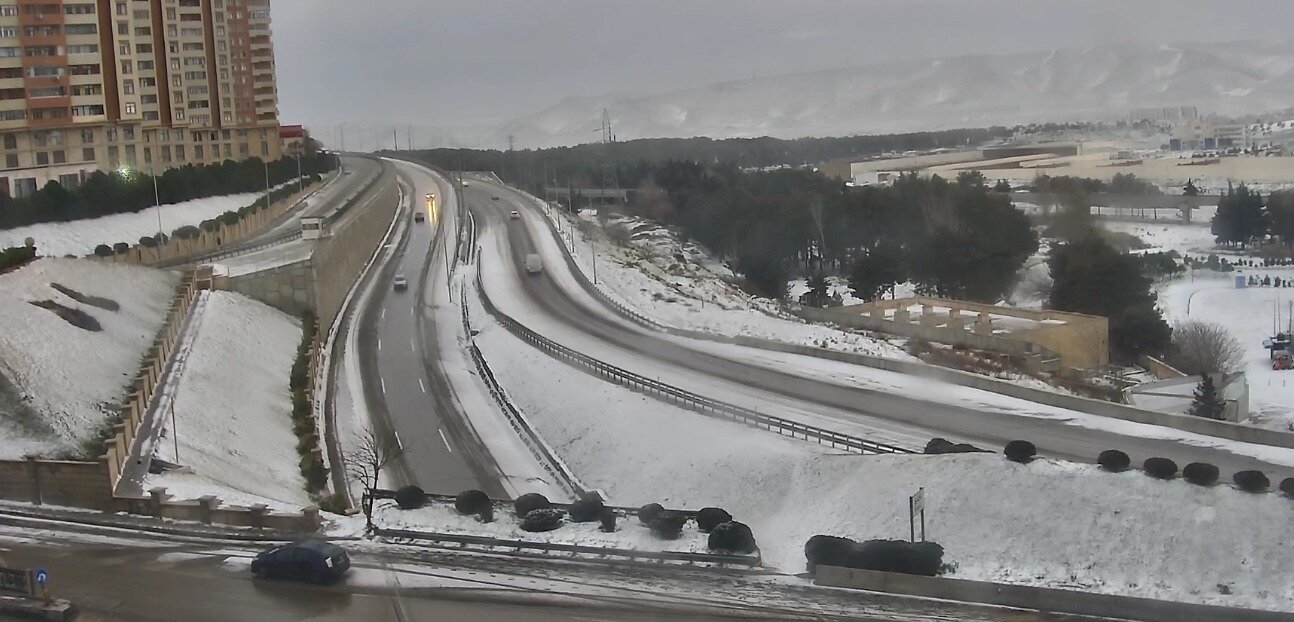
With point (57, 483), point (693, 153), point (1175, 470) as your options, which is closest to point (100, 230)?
point (57, 483)

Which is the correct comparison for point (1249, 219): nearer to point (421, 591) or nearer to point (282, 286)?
point (282, 286)

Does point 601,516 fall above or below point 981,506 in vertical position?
above

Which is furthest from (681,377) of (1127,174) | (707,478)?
(1127,174)

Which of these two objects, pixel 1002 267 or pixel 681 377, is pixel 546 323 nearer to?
pixel 681 377

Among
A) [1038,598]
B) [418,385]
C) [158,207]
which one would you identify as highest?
[158,207]

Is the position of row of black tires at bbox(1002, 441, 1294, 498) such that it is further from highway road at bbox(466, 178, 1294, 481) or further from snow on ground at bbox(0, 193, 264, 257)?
snow on ground at bbox(0, 193, 264, 257)

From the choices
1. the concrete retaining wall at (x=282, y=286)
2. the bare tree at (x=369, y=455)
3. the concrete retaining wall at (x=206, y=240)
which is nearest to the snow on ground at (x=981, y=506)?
the bare tree at (x=369, y=455)
